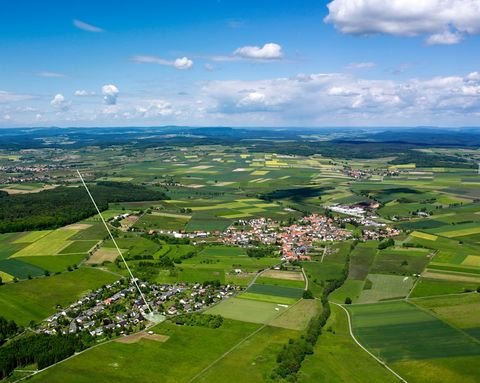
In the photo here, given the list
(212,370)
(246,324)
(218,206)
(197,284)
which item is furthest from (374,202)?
(212,370)

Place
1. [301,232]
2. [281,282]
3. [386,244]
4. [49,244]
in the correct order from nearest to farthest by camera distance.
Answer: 1. [281,282]
2. [386,244]
3. [49,244]
4. [301,232]

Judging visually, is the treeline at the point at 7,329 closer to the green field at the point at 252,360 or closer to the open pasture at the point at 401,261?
the green field at the point at 252,360

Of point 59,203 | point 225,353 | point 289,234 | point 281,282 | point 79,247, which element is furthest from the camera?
point 59,203

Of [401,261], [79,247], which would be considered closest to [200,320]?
[401,261]

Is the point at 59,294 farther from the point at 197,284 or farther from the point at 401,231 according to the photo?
the point at 401,231

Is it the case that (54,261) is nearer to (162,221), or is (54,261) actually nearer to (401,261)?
(162,221)
